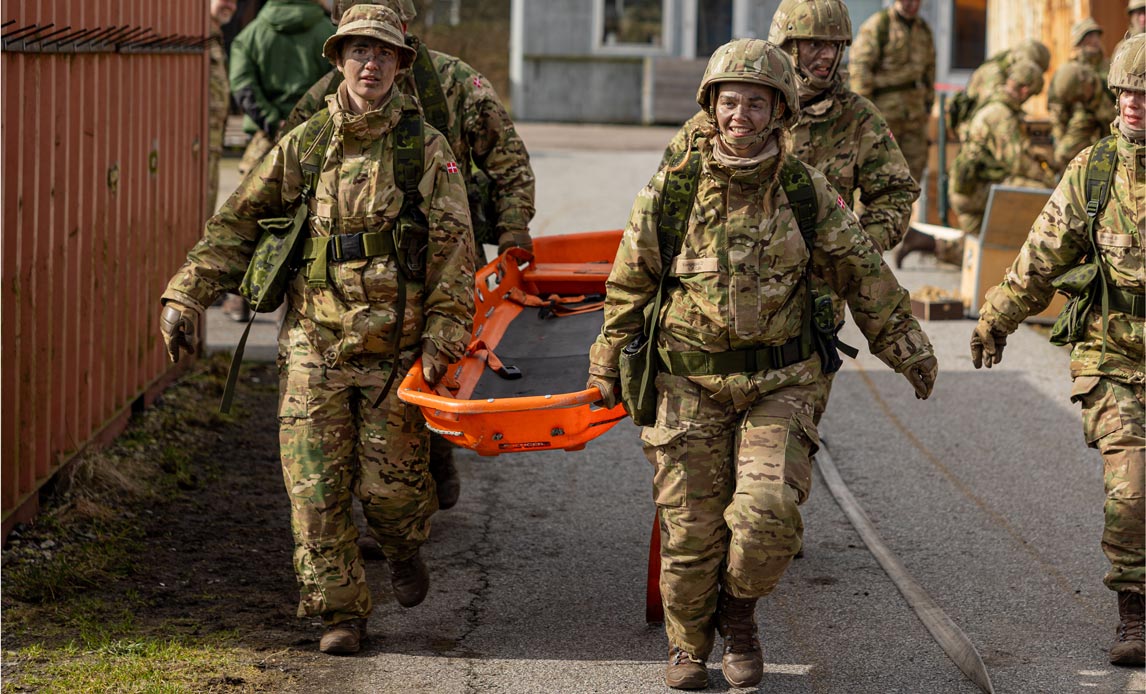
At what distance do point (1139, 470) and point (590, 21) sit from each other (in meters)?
23.8

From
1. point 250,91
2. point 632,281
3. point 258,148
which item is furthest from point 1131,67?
point 258,148

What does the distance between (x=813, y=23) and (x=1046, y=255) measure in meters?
1.42

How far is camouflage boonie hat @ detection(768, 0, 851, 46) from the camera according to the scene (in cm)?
650

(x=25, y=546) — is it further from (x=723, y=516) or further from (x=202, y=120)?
(x=202, y=120)

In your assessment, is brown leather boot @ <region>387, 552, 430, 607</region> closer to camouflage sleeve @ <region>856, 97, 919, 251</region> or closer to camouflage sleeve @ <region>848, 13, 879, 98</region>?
camouflage sleeve @ <region>856, 97, 919, 251</region>

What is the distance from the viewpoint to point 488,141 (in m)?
7.14

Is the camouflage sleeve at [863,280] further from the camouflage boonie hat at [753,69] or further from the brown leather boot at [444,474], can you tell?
the brown leather boot at [444,474]

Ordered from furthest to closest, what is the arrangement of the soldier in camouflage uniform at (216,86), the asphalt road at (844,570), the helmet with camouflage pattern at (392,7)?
the soldier in camouflage uniform at (216,86)
the helmet with camouflage pattern at (392,7)
the asphalt road at (844,570)

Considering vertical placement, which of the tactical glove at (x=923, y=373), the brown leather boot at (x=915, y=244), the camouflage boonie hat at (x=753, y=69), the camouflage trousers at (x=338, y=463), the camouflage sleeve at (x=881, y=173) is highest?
the camouflage boonie hat at (x=753, y=69)

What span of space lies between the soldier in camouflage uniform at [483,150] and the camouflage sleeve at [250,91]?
3346mm

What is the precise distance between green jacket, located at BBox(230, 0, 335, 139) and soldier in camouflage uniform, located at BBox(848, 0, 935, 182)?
5319mm

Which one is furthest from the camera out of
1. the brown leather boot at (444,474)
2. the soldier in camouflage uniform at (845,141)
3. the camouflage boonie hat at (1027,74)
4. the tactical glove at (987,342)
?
the camouflage boonie hat at (1027,74)

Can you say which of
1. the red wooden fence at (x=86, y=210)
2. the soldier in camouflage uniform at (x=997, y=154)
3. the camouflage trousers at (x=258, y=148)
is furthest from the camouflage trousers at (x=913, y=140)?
the red wooden fence at (x=86, y=210)

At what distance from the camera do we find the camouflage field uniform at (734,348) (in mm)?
5188
